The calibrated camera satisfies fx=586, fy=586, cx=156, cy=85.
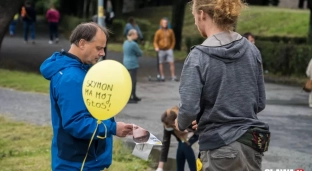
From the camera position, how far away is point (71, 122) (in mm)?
3246

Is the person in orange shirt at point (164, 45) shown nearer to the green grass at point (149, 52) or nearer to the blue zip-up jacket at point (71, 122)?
the green grass at point (149, 52)

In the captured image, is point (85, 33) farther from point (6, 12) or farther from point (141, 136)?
point (6, 12)

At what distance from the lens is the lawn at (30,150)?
6.89 meters

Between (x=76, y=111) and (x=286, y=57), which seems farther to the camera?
(x=286, y=57)

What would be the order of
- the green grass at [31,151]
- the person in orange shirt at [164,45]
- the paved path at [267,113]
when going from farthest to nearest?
1. the person in orange shirt at [164,45]
2. the paved path at [267,113]
3. the green grass at [31,151]

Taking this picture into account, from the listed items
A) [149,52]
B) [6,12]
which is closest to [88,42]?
[6,12]

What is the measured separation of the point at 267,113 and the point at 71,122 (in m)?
8.90

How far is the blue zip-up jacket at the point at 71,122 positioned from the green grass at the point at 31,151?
10.9 ft

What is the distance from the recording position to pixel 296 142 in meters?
8.96

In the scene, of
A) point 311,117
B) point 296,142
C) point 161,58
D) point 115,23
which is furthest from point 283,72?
point 115,23

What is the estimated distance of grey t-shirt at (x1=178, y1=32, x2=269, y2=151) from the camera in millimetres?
3096

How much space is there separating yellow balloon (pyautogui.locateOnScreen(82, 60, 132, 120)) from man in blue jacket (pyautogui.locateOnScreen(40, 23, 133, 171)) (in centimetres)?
7

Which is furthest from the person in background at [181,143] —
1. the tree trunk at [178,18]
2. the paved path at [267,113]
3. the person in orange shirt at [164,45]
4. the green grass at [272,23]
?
the green grass at [272,23]

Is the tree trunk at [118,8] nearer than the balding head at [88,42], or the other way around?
the balding head at [88,42]
